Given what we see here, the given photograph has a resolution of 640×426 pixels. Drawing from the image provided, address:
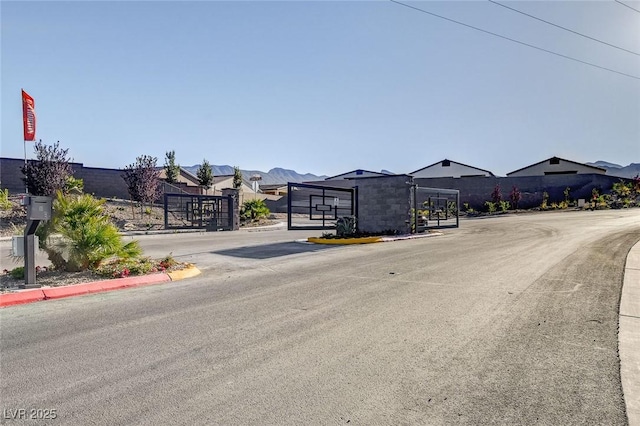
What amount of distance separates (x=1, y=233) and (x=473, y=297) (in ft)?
70.2

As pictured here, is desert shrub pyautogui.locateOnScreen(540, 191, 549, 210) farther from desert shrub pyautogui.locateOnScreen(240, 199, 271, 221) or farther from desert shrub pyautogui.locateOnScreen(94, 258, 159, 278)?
desert shrub pyautogui.locateOnScreen(94, 258, 159, 278)

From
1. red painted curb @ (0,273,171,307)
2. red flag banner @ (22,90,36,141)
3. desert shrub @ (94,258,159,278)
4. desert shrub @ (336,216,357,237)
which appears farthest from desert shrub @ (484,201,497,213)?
red flag banner @ (22,90,36,141)

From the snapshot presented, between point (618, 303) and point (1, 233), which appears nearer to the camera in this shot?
point (618, 303)

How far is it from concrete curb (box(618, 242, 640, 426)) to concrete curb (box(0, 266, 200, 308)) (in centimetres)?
751

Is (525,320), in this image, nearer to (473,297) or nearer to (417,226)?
(473,297)

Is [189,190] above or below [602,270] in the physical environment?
above

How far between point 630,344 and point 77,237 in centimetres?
915

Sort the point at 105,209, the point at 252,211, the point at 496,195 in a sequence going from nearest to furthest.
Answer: the point at 105,209, the point at 252,211, the point at 496,195

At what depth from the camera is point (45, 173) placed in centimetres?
2234

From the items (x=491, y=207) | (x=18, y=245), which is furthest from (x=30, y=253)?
(x=491, y=207)

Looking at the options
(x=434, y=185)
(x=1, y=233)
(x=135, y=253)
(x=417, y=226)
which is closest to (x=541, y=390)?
(x=135, y=253)

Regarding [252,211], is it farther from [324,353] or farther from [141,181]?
[324,353]

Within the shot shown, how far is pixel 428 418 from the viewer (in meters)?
3.01

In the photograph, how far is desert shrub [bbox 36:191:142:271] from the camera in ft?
26.1
